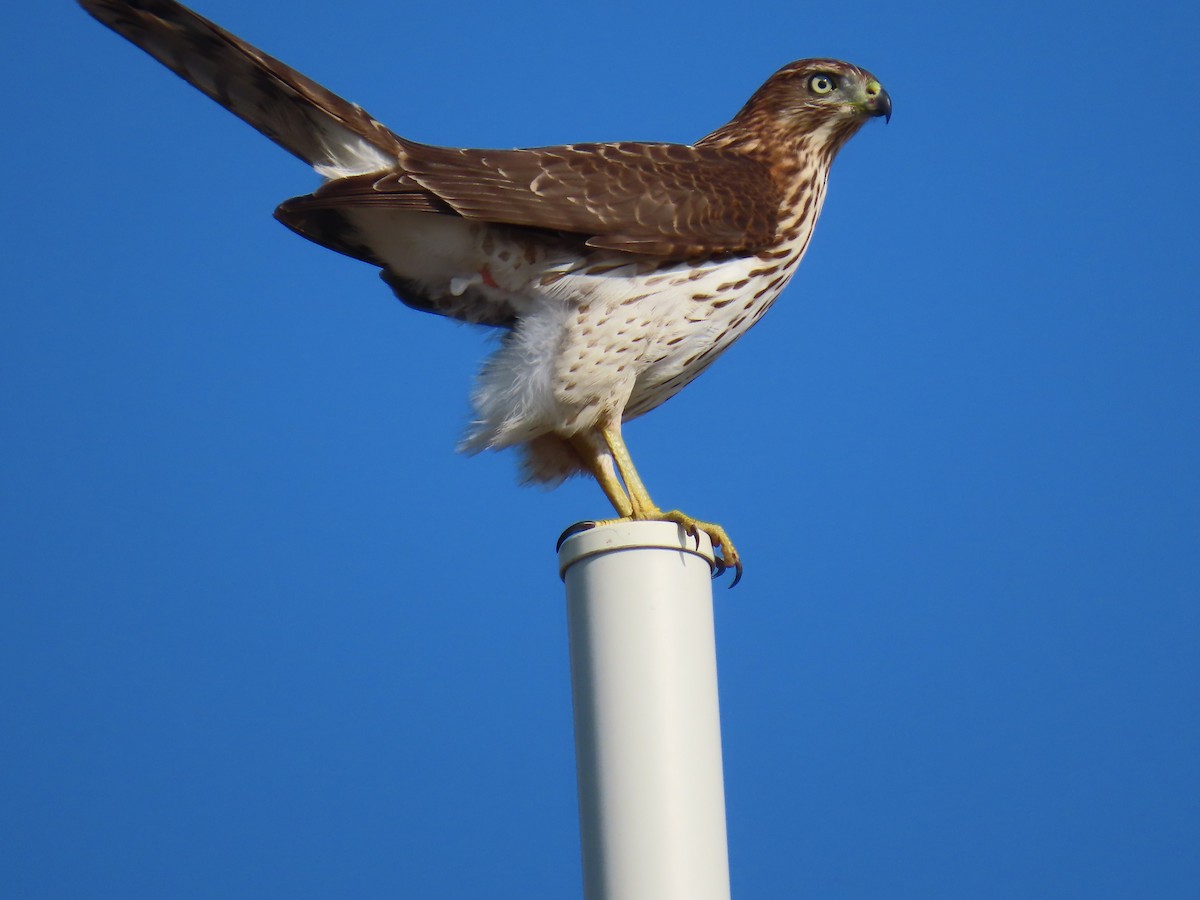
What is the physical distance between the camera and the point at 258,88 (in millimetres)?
4867

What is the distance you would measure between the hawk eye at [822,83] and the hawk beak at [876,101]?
0.13 meters

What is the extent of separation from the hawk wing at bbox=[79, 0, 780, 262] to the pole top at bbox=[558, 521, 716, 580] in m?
1.41

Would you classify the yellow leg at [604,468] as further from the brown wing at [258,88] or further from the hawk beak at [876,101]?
the hawk beak at [876,101]

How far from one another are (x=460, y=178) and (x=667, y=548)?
1716mm

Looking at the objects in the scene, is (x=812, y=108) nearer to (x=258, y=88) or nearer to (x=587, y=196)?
(x=587, y=196)

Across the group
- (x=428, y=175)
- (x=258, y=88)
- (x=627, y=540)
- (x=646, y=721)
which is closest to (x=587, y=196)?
(x=428, y=175)

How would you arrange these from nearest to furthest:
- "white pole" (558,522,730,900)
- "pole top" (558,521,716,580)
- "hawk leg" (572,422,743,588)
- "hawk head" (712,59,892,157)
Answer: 1. "white pole" (558,522,730,900)
2. "pole top" (558,521,716,580)
3. "hawk leg" (572,422,743,588)
4. "hawk head" (712,59,892,157)

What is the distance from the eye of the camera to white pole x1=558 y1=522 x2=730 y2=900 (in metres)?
3.33

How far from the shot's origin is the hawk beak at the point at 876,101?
5.78 metres


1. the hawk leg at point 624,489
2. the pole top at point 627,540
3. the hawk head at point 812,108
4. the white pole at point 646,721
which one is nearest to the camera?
the white pole at point 646,721

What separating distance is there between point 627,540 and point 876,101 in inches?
109

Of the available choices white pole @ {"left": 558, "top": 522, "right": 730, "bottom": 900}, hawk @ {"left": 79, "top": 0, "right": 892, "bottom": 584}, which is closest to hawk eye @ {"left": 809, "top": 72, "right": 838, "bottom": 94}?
hawk @ {"left": 79, "top": 0, "right": 892, "bottom": 584}

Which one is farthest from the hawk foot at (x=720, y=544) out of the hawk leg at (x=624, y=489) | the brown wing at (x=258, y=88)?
the brown wing at (x=258, y=88)

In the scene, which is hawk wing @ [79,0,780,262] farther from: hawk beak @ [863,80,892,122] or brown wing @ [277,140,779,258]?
hawk beak @ [863,80,892,122]
